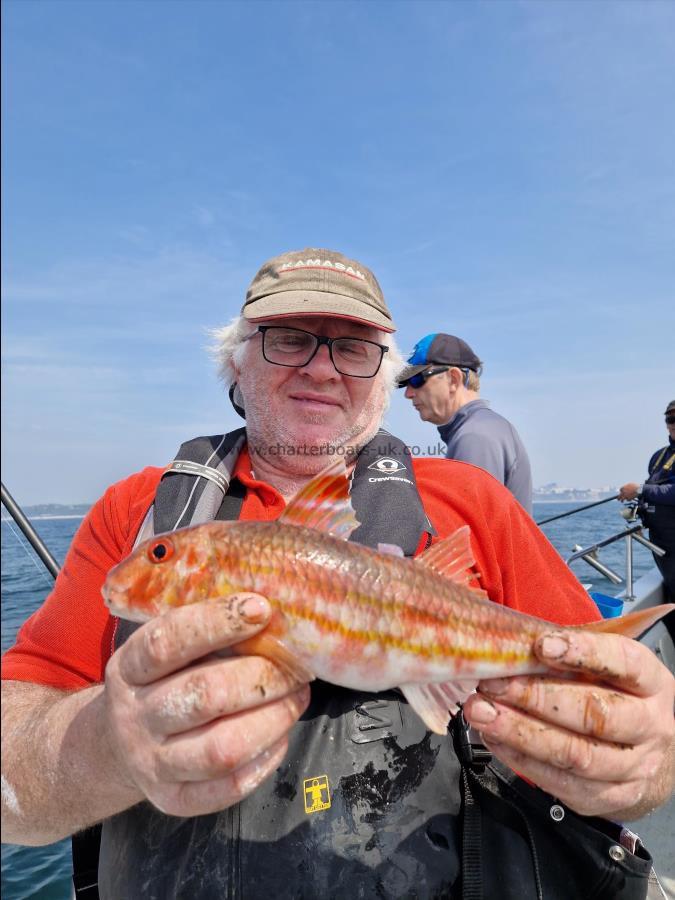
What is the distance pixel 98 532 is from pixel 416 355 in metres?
4.94

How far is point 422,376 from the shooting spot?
7.41 metres

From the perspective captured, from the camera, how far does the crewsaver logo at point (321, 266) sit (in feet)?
13.5

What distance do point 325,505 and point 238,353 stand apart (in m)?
2.21

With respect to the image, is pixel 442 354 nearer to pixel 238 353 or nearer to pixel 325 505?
pixel 238 353

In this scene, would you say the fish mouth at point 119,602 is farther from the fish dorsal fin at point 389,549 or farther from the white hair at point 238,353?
the white hair at point 238,353

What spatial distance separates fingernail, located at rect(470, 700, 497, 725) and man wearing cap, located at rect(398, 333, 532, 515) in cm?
408

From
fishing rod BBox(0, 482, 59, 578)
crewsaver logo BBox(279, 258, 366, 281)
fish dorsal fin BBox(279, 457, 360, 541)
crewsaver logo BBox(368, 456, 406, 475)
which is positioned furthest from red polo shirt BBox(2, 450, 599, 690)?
fishing rod BBox(0, 482, 59, 578)

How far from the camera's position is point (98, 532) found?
3490mm

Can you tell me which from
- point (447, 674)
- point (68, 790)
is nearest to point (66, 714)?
point (68, 790)

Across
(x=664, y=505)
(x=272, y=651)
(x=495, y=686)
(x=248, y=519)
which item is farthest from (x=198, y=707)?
(x=664, y=505)

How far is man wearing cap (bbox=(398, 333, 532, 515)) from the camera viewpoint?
20.6 feet

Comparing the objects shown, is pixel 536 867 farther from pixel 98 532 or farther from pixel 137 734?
pixel 98 532

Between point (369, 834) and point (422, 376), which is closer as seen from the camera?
point (369, 834)

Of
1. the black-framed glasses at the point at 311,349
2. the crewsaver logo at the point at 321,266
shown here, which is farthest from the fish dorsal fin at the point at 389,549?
the crewsaver logo at the point at 321,266
